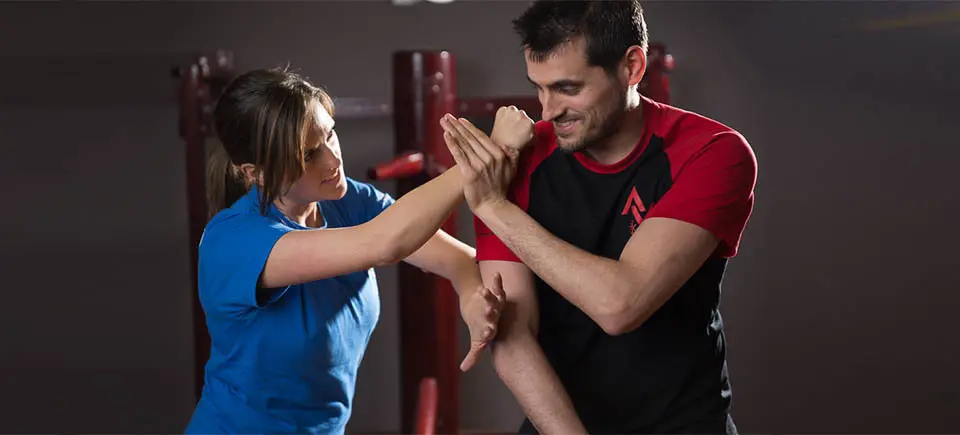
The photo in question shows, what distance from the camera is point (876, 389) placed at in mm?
3014

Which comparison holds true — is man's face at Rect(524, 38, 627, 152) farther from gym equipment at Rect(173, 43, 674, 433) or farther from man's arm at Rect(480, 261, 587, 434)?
gym equipment at Rect(173, 43, 674, 433)

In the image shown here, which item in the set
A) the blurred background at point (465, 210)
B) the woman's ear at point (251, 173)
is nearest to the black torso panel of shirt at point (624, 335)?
the woman's ear at point (251, 173)

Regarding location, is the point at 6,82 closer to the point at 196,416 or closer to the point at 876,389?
the point at 196,416

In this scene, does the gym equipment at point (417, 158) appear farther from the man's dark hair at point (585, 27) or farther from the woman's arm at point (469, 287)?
the man's dark hair at point (585, 27)

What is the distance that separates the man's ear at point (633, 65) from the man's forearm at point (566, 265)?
292 mm

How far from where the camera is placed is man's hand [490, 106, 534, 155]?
1485mm

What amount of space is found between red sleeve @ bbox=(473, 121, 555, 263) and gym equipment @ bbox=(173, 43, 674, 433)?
54 cm

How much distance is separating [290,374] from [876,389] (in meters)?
2.08

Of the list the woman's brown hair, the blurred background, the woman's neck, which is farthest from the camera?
the blurred background

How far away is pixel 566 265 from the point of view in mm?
1389

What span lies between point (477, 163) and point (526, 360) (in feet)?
1.05

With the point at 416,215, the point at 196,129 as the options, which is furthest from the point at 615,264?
the point at 196,129

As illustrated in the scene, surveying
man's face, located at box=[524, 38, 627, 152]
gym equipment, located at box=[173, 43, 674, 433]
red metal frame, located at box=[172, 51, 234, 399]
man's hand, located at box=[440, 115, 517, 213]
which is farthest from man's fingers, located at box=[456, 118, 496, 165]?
red metal frame, located at box=[172, 51, 234, 399]

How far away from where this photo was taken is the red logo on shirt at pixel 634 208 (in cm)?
151
